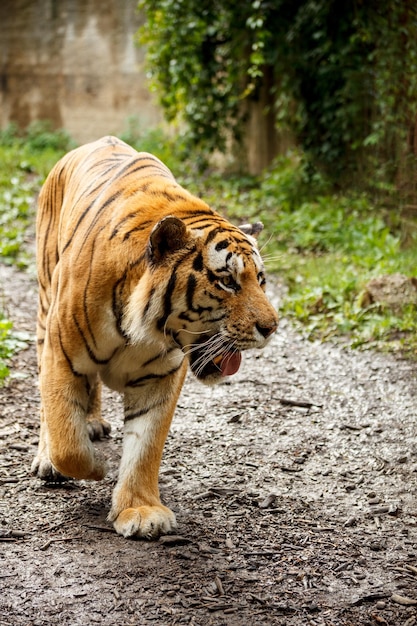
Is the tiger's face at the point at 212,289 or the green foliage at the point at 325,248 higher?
the tiger's face at the point at 212,289

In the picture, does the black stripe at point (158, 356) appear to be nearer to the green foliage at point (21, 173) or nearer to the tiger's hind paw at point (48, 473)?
the tiger's hind paw at point (48, 473)

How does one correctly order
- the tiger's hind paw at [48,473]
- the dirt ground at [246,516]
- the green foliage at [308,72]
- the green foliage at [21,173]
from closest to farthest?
1. the dirt ground at [246,516]
2. the tiger's hind paw at [48,473]
3. the green foliage at [308,72]
4. the green foliage at [21,173]

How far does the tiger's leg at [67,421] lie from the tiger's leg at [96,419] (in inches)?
34.7

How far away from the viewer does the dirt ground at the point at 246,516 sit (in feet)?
8.98

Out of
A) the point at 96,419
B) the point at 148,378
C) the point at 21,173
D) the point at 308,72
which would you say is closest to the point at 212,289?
the point at 148,378

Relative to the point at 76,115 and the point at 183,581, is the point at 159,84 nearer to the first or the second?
the point at 76,115

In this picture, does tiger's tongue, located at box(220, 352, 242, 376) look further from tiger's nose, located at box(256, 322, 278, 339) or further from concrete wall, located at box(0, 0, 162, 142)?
concrete wall, located at box(0, 0, 162, 142)

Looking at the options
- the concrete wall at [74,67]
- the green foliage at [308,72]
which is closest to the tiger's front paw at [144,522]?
the green foliage at [308,72]

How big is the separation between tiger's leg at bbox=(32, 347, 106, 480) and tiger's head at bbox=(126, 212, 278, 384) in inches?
17.0

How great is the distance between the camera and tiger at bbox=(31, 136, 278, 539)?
294cm

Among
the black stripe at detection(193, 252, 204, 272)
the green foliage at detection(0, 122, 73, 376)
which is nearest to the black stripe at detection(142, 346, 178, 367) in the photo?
the black stripe at detection(193, 252, 204, 272)

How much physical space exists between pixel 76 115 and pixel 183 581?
43.9 feet

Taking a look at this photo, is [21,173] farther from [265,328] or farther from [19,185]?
[265,328]

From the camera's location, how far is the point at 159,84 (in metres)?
11.4
